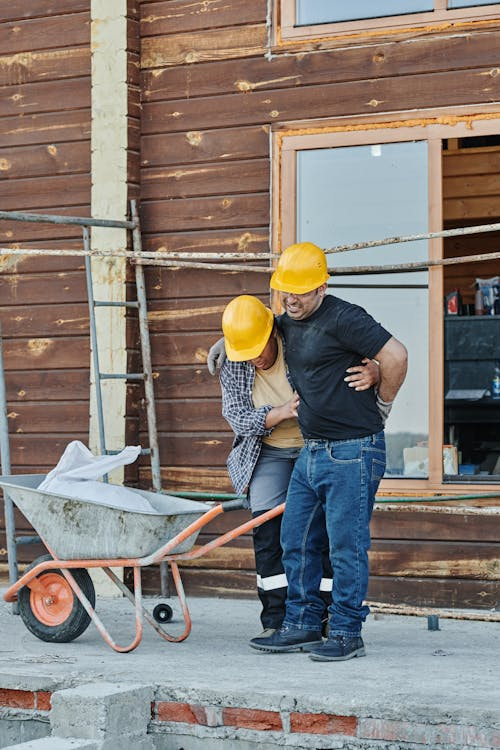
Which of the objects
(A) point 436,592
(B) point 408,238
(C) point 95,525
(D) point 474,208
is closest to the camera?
(C) point 95,525

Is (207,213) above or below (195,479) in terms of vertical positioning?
above

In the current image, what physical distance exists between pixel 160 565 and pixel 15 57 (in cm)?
345

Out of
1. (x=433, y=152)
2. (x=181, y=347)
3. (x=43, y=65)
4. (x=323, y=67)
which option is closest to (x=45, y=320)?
(x=181, y=347)

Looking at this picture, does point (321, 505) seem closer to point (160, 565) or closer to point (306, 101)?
point (160, 565)

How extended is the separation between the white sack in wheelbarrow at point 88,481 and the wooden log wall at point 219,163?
1521 mm

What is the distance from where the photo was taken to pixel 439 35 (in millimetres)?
6828

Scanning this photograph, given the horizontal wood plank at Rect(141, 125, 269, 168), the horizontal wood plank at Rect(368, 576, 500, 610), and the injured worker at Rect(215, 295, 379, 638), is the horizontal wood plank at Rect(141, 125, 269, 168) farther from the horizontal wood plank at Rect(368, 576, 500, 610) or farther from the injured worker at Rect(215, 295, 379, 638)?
the horizontal wood plank at Rect(368, 576, 500, 610)

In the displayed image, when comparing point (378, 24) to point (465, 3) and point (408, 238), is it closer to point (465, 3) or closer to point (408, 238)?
point (465, 3)

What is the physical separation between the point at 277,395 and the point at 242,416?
0.70ft

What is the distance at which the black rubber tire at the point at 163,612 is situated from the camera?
20.6ft

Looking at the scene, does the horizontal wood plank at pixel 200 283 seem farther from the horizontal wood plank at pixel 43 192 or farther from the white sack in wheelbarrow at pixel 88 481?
the white sack in wheelbarrow at pixel 88 481

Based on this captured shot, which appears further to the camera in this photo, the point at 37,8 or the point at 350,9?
the point at 37,8

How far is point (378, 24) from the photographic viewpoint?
6961 millimetres

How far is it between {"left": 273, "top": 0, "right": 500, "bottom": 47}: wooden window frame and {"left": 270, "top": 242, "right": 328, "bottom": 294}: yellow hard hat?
7.57 feet
